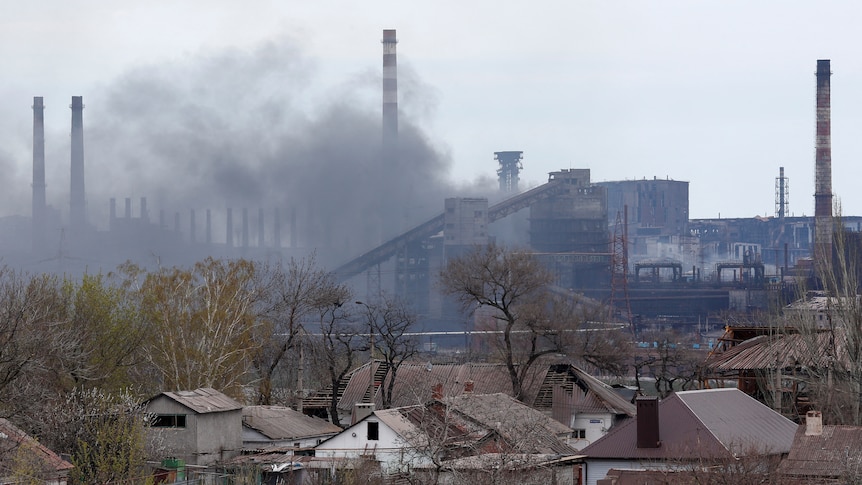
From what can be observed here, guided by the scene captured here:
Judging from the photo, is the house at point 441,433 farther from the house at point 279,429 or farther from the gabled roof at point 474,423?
the house at point 279,429

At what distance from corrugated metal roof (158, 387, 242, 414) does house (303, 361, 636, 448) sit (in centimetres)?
1049

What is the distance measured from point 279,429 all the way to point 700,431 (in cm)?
1108

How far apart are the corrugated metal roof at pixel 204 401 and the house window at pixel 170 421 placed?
32 centimetres

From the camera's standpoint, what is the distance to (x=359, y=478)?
22.9m

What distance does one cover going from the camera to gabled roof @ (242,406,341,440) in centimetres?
3097

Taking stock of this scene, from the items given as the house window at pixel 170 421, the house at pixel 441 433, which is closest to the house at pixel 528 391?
the house at pixel 441 433

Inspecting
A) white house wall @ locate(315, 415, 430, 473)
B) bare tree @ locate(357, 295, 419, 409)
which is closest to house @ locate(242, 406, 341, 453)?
white house wall @ locate(315, 415, 430, 473)

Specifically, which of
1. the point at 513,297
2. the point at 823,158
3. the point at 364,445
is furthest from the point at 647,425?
the point at 823,158

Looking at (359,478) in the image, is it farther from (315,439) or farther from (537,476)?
(315,439)

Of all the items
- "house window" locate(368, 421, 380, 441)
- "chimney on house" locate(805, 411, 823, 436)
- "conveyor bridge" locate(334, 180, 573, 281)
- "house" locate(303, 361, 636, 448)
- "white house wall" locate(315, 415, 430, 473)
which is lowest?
"house" locate(303, 361, 636, 448)

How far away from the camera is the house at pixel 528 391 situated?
42.5 m

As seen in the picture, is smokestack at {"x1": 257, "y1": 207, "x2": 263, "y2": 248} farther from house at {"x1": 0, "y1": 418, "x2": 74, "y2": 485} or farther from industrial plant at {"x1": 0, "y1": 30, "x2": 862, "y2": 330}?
house at {"x1": 0, "y1": 418, "x2": 74, "y2": 485}

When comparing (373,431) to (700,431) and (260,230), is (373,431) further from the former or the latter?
(260,230)

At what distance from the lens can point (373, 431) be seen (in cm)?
2725
